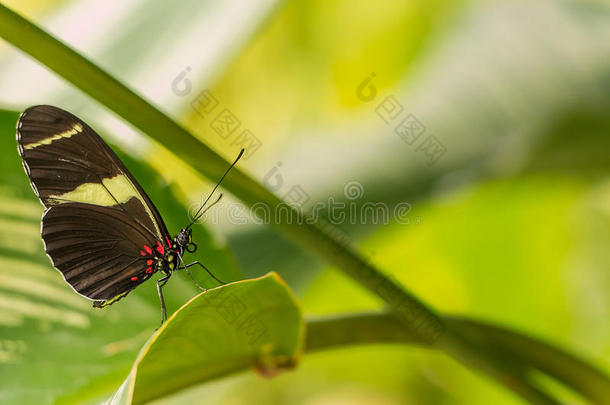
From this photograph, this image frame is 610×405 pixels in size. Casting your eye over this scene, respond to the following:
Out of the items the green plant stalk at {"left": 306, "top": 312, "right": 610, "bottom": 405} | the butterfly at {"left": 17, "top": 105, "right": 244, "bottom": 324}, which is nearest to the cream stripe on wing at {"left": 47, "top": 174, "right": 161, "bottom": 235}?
the butterfly at {"left": 17, "top": 105, "right": 244, "bottom": 324}

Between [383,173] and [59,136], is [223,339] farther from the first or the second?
[383,173]

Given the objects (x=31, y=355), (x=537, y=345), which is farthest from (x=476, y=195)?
(x=31, y=355)

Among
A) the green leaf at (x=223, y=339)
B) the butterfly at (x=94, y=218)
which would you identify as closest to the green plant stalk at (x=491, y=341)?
the green leaf at (x=223, y=339)

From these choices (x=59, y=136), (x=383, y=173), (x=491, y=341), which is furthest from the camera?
(x=383, y=173)

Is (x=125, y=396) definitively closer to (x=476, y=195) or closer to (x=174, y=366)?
(x=174, y=366)

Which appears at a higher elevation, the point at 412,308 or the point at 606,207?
the point at 606,207

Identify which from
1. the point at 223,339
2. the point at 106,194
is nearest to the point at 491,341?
the point at 223,339

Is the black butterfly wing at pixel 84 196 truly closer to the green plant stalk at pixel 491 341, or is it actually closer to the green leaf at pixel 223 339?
the green leaf at pixel 223 339
